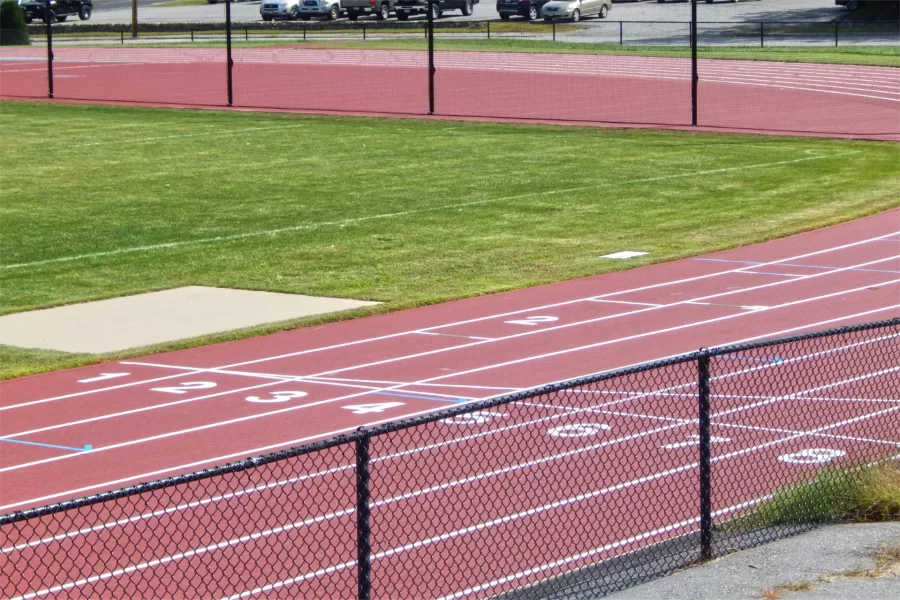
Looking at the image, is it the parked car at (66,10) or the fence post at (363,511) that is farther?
the parked car at (66,10)

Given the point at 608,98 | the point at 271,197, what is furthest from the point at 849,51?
the point at 271,197

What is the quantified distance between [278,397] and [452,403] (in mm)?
1483

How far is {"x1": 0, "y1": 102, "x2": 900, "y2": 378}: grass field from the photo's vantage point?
18172 millimetres

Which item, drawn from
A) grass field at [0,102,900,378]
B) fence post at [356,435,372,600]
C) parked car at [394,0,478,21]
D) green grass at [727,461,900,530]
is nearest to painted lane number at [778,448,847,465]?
green grass at [727,461,900,530]

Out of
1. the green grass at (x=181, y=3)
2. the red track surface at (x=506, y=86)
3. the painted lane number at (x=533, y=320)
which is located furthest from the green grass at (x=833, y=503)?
the green grass at (x=181, y=3)

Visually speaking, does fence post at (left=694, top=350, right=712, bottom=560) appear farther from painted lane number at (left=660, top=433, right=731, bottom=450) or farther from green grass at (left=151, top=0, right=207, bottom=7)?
green grass at (left=151, top=0, right=207, bottom=7)

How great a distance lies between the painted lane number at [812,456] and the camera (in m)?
10.5

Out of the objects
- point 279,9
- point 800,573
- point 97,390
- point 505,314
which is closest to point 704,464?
point 800,573

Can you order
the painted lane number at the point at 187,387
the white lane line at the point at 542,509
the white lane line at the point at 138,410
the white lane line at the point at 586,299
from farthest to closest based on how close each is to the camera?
the white lane line at the point at 586,299, the painted lane number at the point at 187,387, the white lane line at the point at 138,410, the white lane line at the point at 542,509

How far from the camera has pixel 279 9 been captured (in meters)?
75.9

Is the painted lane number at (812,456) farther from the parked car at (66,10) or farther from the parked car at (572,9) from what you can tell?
the parked car at (66,10)

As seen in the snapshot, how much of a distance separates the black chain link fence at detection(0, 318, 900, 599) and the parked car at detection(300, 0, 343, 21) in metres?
64.3

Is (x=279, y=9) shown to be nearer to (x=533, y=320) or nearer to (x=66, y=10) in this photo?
(x=66, y=10)

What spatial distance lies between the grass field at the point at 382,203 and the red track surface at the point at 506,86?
3.45 metres
